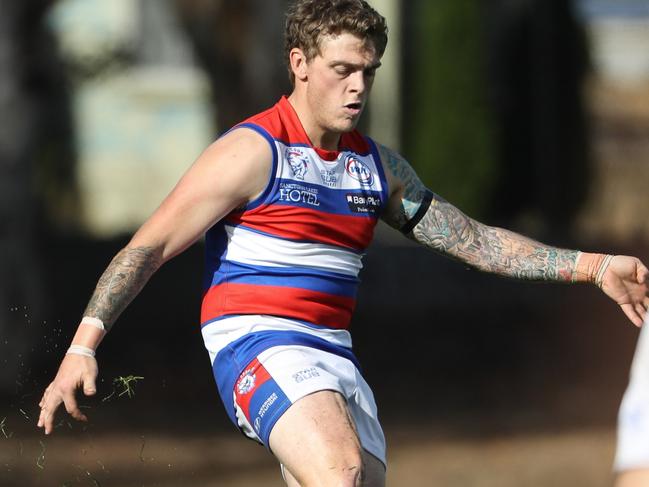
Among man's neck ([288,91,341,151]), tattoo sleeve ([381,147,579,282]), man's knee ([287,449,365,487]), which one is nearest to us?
man's knee ([287,449,365,487])

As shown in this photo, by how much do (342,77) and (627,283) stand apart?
127 cm

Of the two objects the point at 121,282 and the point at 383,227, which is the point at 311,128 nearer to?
the point at 121,282

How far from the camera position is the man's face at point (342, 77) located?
4652 mm

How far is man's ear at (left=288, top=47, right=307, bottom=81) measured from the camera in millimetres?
4777

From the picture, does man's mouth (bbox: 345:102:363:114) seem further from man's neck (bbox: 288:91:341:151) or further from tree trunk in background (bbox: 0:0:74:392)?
tree trunk in background (bbox: 0:0:74:392)

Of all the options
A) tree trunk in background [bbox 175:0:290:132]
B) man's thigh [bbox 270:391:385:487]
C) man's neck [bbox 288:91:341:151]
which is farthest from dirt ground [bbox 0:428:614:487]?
tree trunk in background [bbox 175:0:290:132]

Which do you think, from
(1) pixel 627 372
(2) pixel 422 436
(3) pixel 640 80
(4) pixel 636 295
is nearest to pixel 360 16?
(4) pixel 636 295

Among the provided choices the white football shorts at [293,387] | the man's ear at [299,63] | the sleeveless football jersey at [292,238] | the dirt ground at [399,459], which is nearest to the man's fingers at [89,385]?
the white football shorts at [293,387]

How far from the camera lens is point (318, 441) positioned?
421 centimetres

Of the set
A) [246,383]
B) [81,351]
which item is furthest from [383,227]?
[81,351]

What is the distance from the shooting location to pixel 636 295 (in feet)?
16.2

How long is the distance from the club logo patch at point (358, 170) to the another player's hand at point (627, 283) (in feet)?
3.02

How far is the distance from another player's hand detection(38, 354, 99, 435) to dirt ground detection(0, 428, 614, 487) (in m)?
5.20

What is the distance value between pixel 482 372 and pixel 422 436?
2964mm
